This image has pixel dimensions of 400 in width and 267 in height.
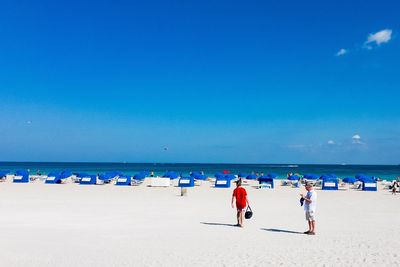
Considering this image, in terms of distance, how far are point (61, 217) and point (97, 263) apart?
17.9 ft

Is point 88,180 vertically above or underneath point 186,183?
underneath

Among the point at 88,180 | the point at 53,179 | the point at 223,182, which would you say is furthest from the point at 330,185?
the point at 53,179

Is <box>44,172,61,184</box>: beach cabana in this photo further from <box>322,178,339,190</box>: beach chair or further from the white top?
the white top

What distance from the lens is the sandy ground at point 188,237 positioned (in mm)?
6598

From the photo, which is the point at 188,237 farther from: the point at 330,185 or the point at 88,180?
the point at 88,180

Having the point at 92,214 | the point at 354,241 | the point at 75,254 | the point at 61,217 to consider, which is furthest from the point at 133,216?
the point at 354,241

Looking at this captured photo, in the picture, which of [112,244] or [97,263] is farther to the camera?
[112,244]

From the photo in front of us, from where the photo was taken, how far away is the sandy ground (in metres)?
6.60

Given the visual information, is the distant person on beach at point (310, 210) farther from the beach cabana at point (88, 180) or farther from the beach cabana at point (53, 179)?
the beach cabana at point (53, 179)

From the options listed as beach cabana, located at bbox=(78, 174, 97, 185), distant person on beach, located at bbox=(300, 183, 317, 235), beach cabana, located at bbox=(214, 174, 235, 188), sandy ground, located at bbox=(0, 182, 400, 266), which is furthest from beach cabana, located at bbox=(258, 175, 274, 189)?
distant person on beach, located at bbox=(300, 183, 317, 235)

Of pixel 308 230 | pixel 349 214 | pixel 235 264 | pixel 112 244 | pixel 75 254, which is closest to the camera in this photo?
pixel 235 264

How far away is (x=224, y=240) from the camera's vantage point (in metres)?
8.19

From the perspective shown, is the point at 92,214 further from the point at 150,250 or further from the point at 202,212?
the point at 150,250

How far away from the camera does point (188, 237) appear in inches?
335
